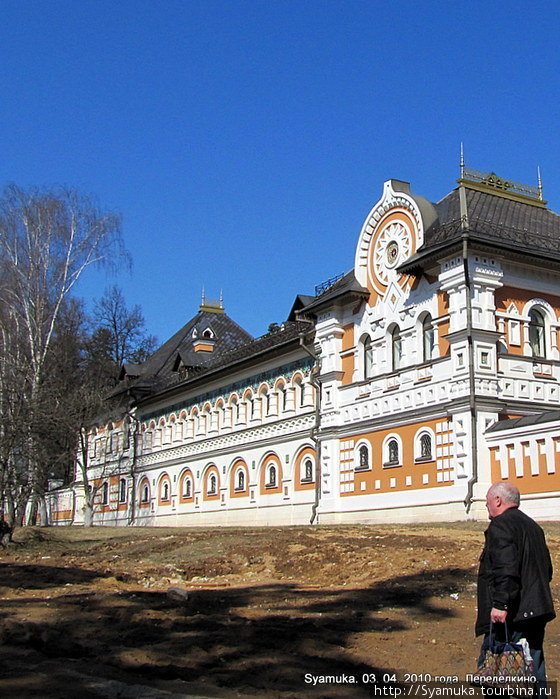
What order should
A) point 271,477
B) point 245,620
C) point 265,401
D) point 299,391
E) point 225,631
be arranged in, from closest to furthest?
point 225,631
point 245,620
point 299,391
point 271,477
point 265,401

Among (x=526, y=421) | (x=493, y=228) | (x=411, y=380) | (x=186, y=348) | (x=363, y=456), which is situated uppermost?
(x=186, y=348)

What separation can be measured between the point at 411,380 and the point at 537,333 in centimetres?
412

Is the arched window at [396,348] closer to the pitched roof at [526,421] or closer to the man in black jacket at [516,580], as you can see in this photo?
the pitched roof at [526,421]

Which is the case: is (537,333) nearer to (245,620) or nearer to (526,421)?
(526,421)

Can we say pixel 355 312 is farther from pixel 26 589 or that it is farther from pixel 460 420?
pixel 26 589

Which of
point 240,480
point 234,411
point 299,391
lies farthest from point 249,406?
point 299,391

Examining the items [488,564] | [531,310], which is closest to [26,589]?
[488,564]

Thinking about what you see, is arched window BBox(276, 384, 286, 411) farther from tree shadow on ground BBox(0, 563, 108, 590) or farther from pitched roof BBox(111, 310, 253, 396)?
tree shadow on ground BBox(0, 563, 108, 590)

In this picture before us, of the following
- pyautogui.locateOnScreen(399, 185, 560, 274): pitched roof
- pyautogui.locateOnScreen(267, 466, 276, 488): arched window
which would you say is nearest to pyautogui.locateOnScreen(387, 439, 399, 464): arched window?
pyautogui.locateOnScreen(399, 185, 560, 274): pitched roof

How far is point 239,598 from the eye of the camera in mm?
11234

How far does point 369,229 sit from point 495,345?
291 inches

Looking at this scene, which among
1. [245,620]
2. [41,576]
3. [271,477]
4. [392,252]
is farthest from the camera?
[271,477]

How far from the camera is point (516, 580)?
5.87m

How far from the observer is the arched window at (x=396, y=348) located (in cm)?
2848
